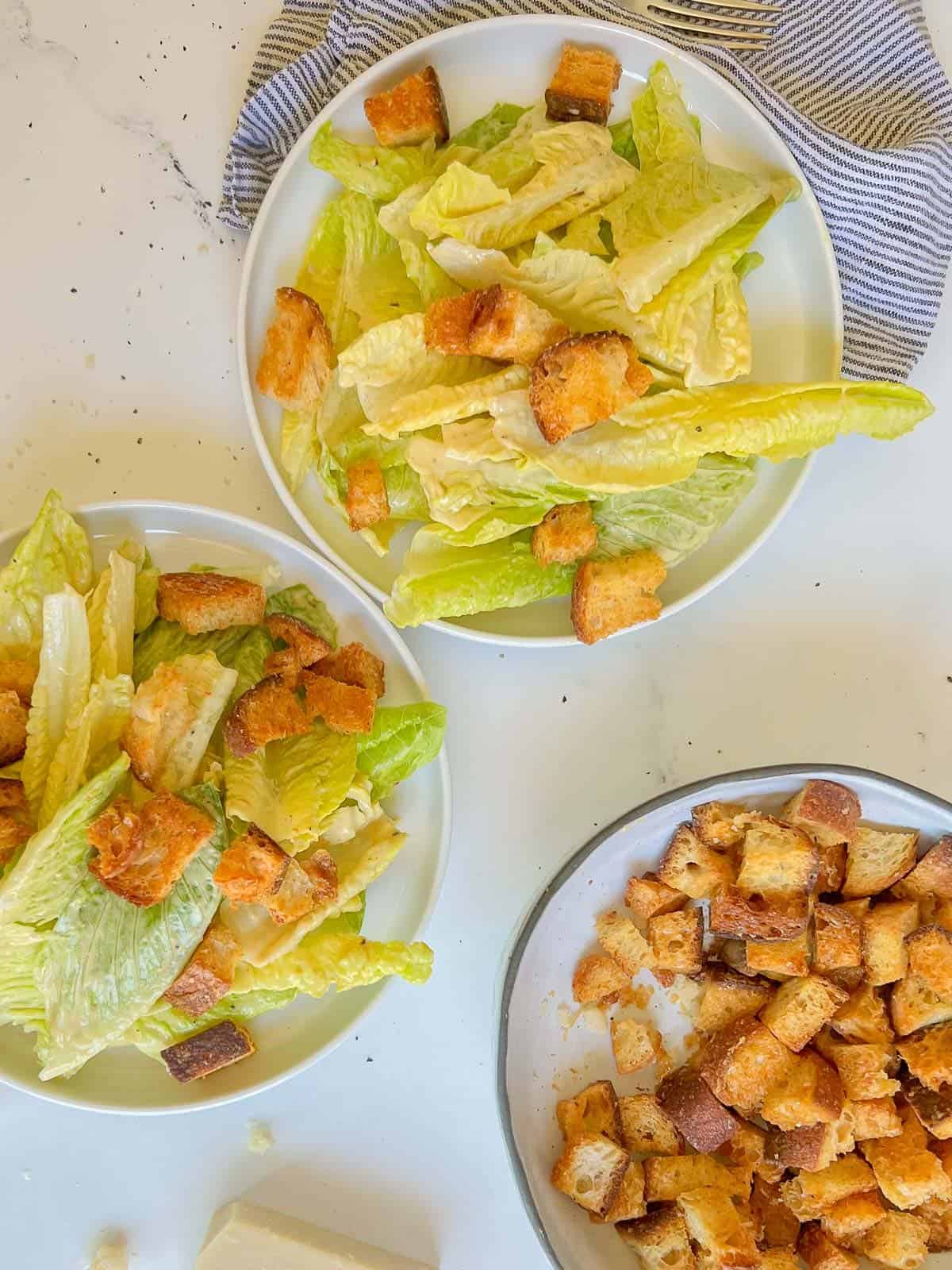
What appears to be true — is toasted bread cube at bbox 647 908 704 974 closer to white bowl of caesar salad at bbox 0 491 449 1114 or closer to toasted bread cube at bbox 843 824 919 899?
toasted bread cube at bbox 843 824 919 899

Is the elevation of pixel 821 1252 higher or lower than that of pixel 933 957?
lower

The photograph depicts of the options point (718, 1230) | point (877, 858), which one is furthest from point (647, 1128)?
point (877, 858)

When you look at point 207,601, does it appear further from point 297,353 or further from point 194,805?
point 297,353

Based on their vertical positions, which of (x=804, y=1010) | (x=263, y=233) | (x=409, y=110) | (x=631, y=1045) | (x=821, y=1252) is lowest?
(x=821, y=1252)

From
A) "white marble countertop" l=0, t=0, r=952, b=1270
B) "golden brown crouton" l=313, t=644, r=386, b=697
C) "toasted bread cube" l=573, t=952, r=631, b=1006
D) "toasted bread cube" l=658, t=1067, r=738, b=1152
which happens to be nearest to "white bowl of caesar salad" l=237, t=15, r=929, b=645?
"golden brown crouton" l=313, t=644, r=386, b=697

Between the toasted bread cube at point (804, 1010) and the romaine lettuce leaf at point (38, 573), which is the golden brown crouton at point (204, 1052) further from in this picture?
the toasted bread cube at point (804, 1010)

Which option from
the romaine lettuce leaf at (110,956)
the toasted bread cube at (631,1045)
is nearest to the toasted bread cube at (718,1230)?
the toasted bread cube at (631,1045)
